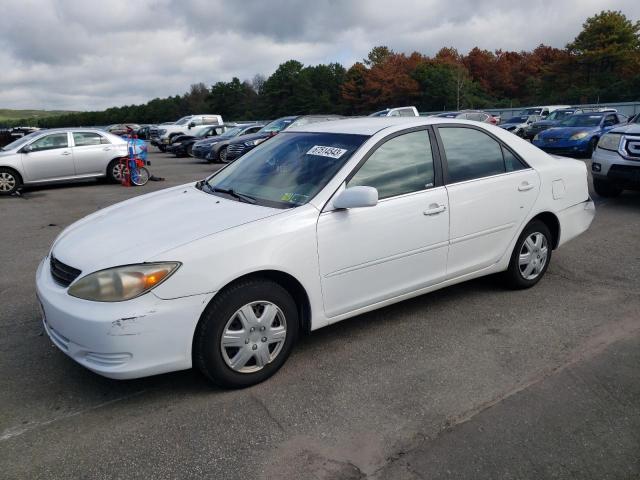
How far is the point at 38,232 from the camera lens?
27.2ft

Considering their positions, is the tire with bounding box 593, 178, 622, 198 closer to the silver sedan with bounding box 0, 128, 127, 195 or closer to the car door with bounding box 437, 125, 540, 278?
the car door with bounding box 437, 125, 540, 278

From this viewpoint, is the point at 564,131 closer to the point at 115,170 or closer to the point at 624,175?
the point at 624,175

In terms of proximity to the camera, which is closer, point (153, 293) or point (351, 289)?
point (153, 293)

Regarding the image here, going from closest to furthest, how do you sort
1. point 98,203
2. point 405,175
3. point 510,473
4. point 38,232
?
1. point 510,473
2. point 405,175
3. point 38,232
4. point 98,203

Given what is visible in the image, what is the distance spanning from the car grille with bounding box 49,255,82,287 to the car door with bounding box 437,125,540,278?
104 inches

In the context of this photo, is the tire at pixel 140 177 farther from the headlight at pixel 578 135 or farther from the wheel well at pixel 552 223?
the headlight at pixel 578 135

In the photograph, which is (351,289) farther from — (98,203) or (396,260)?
(98,203)

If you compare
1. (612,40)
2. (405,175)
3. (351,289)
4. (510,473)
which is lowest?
(510,473)

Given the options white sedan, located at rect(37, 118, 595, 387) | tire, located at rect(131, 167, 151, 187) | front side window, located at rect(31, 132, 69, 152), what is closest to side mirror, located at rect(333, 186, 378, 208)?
white sedan, located at rect(37, 118, 595, 387)

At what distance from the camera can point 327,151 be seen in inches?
153

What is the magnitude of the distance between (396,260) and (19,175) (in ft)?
40.2

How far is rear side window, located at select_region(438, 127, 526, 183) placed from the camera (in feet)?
13.8

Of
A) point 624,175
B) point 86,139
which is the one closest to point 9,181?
point 86,139

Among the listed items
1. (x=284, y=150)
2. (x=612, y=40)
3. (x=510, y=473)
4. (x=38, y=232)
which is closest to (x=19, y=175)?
(x=38, y=232)
